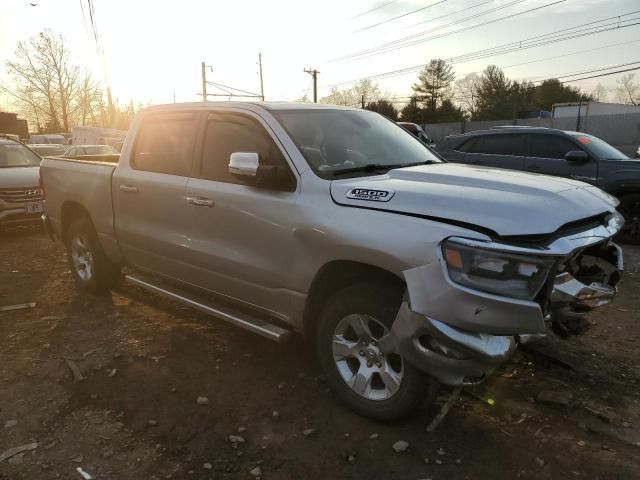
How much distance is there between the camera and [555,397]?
3.34 meters

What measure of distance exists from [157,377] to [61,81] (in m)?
64.9

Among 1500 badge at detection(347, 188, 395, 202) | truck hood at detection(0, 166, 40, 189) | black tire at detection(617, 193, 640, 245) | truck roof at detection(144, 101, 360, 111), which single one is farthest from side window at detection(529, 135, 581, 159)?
truck hood at detection(0, 166, 40, 189)

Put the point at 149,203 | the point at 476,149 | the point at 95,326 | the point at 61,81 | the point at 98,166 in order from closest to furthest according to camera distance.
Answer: the point at 149,203 → the point at 95,326 → the point at 98,166 → the point at 476,149 → the point at 61,81

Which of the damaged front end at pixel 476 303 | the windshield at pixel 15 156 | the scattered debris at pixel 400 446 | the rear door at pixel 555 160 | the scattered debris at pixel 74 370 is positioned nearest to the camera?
the damaged front end at pixel 476 303

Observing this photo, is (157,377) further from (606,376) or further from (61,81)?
(61,81)

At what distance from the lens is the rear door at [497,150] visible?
877cm

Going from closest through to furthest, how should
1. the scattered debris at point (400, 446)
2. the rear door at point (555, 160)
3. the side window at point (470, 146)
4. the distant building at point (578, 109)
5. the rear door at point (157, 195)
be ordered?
the scattered debris at point (400, 446)
the rear door at point (157, 195)
the rear door at point (555, 160)
the side window at point (470, 146)
the distant building at point (578, 109)

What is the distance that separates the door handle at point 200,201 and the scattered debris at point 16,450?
1.83 meters

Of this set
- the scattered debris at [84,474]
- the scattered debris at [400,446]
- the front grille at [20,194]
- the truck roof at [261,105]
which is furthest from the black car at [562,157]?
the scattered debris at [84,474]


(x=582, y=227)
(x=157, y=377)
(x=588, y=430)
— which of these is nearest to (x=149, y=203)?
(x=157, y=377)

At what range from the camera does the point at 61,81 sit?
59156 mm

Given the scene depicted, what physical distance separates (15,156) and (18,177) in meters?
1.46

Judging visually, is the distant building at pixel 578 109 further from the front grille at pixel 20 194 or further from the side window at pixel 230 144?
the side window at pixel 230 144

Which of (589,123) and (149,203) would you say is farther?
(589,123)
